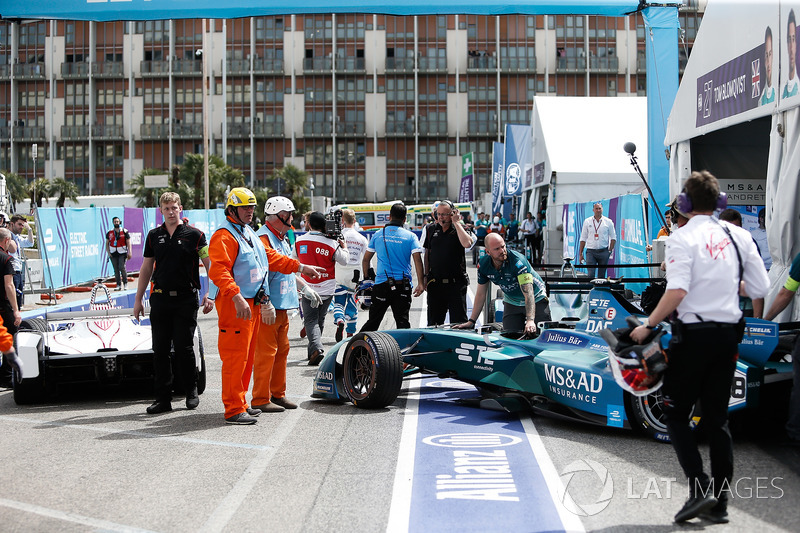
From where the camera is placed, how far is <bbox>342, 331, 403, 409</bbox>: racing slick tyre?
7.23 m

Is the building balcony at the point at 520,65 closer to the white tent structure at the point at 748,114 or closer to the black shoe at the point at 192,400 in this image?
the white tent structure at the point at 748,114

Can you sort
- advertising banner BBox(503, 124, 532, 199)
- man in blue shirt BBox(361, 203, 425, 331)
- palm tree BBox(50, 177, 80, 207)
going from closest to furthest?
man in blue shirt BBox(361, 203, 425, 331), advertising banner BBox(503, 124, 532, 199), palm tree BBox(50, 177, 80, 207)

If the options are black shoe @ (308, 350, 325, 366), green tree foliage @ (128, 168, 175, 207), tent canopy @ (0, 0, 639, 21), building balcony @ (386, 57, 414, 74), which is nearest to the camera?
black shoe @ (308, 350, 325, 366)

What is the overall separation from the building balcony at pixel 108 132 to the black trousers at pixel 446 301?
75.7 m

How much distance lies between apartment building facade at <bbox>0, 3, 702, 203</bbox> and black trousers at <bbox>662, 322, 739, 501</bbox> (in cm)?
7498

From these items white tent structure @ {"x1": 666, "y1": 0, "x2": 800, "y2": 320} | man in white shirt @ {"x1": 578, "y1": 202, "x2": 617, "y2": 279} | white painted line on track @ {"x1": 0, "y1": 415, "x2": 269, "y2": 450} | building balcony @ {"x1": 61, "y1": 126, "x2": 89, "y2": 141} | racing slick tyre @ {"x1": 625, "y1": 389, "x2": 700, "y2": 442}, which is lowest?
white painted line on track @ {"x1": 0, "y1": 415, "x2": 269, "y2": 450}

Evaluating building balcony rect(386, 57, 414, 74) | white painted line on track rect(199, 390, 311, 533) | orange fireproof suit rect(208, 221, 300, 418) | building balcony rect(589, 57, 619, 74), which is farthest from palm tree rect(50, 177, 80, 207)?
white painted line on track rect(199, 390, 311, 533)

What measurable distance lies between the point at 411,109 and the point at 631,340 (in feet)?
251

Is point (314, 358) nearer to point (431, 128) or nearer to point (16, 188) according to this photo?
point (16, 188)

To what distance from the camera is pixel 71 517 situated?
4676 mm

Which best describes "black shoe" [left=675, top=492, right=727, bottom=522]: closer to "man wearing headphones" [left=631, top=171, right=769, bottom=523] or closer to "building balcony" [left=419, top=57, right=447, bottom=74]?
"man wearing headphones" [left=631, top=171, right=769, bottom=523]

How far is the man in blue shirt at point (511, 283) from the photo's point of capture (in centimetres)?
788

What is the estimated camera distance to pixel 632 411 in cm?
605

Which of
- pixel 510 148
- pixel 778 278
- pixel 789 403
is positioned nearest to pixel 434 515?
pixel 789 403
